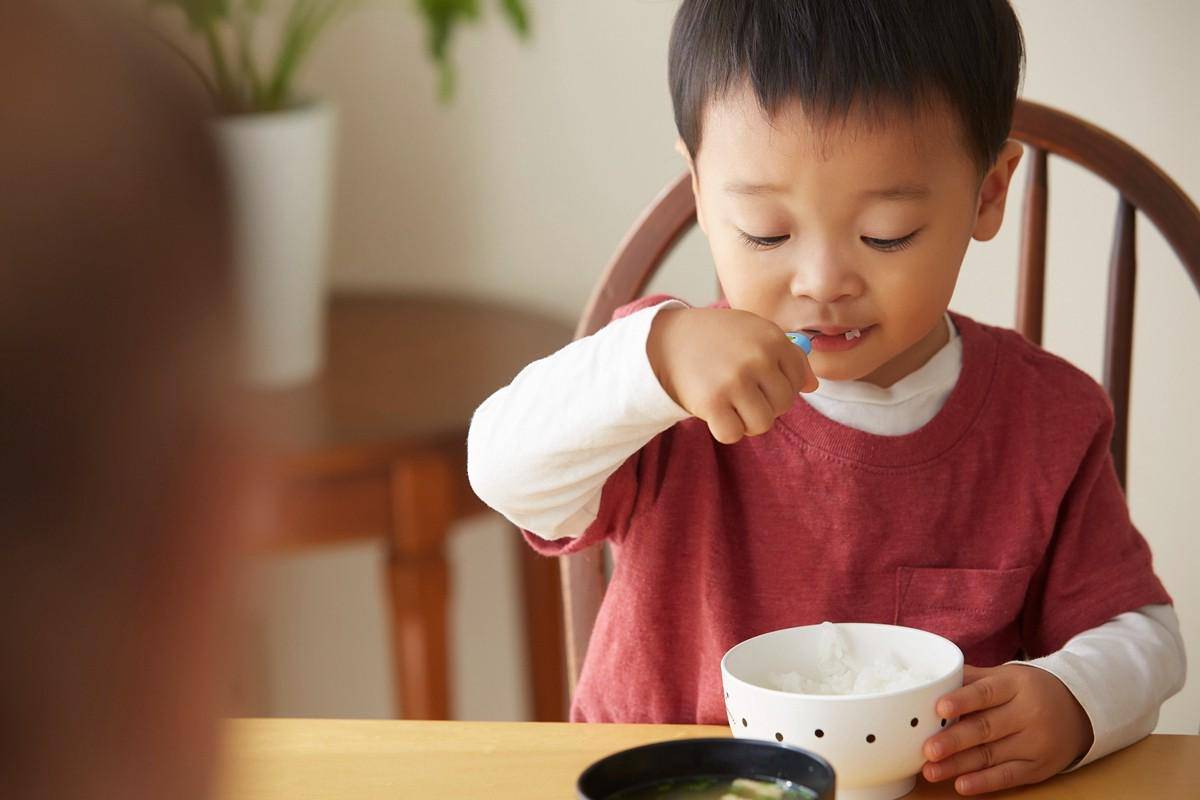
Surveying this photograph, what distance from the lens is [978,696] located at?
0.74m

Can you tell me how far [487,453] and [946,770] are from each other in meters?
0.31

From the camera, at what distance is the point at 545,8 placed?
1.86 meters

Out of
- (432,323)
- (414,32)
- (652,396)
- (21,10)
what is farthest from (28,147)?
(414,32)

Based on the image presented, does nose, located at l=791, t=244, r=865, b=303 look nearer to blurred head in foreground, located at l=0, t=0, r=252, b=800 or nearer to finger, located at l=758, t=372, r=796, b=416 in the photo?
finger, located at l=758, t=372, r=796, b=416

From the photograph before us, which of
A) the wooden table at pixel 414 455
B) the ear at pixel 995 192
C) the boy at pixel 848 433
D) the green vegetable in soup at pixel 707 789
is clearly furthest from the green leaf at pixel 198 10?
the green vegetable in soup at pixel 707 789

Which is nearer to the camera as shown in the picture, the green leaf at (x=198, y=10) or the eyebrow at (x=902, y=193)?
the eyebrow at (x=902, y=193)

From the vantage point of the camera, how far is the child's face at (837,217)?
84cm

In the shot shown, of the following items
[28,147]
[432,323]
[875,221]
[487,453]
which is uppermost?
[28,147]

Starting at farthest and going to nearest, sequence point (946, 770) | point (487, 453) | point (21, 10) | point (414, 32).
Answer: point (414, 32)
point (487, 453)
point (946, 770)
point (21, 10)

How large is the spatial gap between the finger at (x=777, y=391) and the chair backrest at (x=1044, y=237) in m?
0.35

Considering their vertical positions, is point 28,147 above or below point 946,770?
above

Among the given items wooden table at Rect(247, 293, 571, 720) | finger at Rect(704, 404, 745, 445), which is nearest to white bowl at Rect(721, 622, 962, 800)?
finger at Rect(704, 404, 745, 445)

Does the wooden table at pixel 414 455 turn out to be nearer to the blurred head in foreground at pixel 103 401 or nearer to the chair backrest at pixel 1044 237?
the chair backrest at pixel 1044 237

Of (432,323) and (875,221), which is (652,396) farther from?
(432,323)
